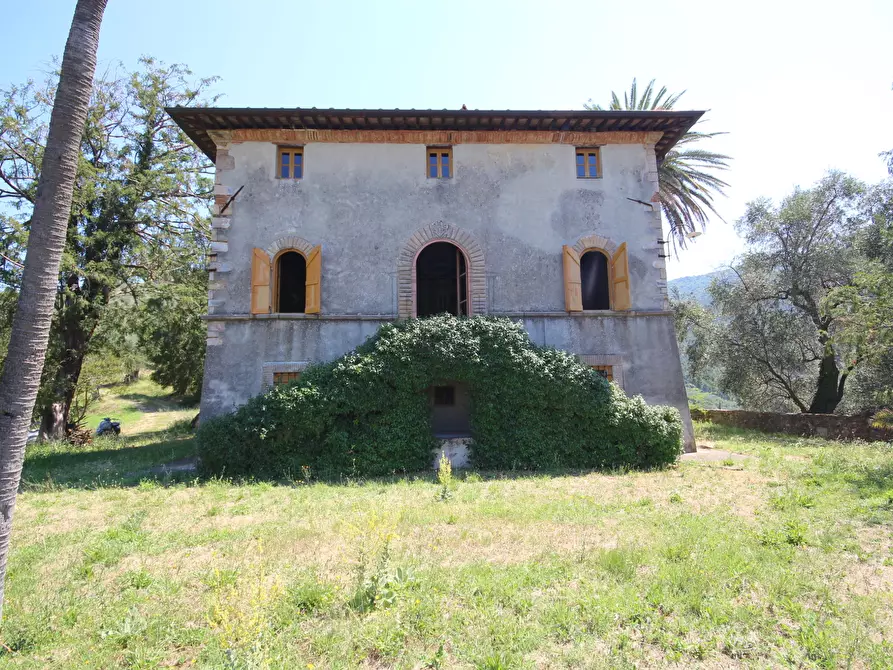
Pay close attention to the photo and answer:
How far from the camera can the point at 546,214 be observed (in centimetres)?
1295

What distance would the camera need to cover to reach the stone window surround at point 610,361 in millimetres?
12266

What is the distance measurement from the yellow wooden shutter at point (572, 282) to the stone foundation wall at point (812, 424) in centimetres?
979

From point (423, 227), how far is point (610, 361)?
5839mm

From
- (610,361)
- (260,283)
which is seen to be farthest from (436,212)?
(610,361)

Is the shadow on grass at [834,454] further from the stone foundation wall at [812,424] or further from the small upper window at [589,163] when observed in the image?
the small upper window at [589,163]

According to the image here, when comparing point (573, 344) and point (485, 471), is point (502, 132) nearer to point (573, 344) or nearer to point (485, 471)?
point (573, 344)

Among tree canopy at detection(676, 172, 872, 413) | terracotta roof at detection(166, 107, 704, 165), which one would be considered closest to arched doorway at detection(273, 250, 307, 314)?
terracotta roof at detection(166, 107, 704, 165)

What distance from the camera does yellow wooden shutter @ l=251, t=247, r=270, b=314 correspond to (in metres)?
11.9

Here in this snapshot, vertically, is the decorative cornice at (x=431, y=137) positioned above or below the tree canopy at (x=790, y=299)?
above

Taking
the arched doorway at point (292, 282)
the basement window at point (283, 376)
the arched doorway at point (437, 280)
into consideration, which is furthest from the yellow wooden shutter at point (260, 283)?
the arched doorway at point (437, 280)

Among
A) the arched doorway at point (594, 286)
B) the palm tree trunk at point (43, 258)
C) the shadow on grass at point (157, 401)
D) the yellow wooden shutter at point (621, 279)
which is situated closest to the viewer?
the palm tree trunk at point (43, 258)

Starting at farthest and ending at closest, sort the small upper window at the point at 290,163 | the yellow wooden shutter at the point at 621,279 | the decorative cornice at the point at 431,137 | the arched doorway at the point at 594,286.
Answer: the arched doorway at the point at 594,286, the small upper window at the point at 290,163, the decorative cornice at the point at 431,137, the yellow wooden shutter at the point at 621,279

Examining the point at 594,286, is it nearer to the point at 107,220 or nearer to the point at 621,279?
the point at 621,279

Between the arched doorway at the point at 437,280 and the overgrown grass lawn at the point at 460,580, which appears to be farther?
the arched doorway at the point at 437,280
